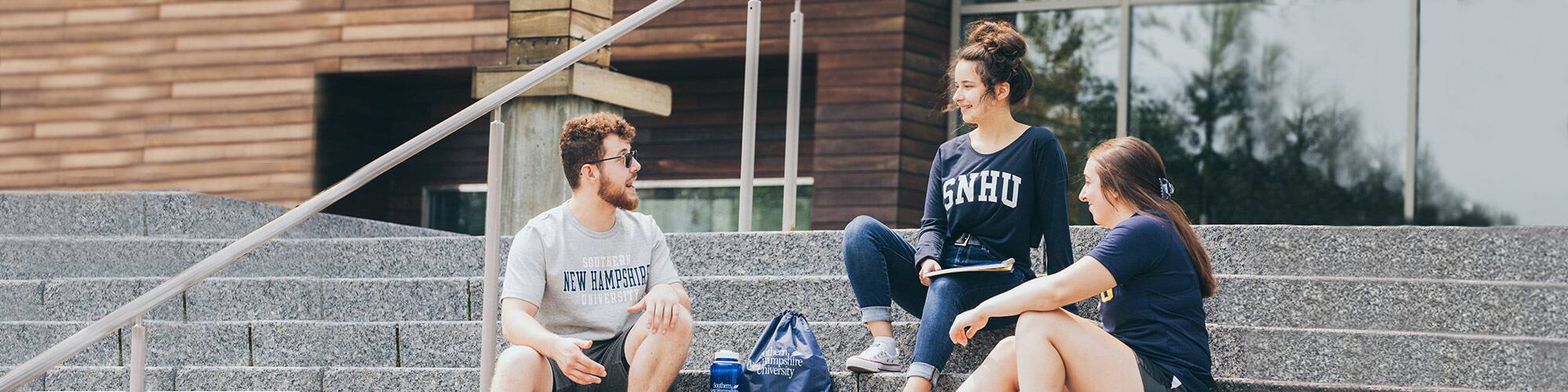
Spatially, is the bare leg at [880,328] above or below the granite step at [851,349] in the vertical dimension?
above

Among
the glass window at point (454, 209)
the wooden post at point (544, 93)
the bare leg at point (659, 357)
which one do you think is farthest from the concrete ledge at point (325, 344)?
the glass window at point (454, 209)

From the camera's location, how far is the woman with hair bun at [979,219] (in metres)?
4.67

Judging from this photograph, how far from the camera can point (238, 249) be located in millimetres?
4227

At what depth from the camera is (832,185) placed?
31.2ft

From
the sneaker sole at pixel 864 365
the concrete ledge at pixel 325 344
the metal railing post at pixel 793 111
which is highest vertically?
the metal railing post at pixel 793 111

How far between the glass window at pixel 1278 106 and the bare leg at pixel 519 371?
576cm

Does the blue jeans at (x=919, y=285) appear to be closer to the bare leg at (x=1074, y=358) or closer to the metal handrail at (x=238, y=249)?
the bare leg at (x=1074, y=358)

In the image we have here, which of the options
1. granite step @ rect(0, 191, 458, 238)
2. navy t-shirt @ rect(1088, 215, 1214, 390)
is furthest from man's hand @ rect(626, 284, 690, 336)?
granite step @ rect(0, 191, 458, 238)

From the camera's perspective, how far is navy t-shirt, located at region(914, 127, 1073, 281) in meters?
4.71

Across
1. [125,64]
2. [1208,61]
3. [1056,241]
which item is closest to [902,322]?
[1056,241]

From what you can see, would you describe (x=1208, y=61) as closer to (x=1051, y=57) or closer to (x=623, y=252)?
(x=1051, y=57)

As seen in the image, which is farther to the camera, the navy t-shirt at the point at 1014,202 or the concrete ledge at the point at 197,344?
the concrete ledge at the point at 197,344

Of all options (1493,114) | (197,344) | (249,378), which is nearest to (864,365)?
(249,378)

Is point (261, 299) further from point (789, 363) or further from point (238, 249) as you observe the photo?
point (789, 363)
